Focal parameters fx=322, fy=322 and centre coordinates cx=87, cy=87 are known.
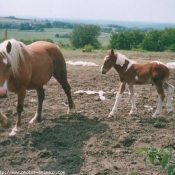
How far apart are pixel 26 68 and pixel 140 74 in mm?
2839

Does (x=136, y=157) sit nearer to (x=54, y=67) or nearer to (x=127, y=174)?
(x=127, y=174)

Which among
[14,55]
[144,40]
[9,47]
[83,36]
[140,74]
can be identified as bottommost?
[83,36]

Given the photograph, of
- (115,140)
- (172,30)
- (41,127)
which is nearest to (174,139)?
(115,140)

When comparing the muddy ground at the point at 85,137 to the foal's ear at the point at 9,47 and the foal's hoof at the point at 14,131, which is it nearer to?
the foal's hoof at the point at 14,131

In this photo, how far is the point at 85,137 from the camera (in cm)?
638

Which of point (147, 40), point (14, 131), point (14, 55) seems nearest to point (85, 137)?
point (14, 131)

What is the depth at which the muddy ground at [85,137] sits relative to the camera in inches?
201

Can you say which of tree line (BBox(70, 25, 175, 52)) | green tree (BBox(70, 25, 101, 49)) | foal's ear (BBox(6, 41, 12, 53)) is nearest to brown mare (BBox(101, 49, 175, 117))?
foal's ear (BBox(6, 41, 12, 53))

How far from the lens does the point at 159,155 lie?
276cm

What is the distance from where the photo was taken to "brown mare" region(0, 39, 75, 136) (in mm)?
5824

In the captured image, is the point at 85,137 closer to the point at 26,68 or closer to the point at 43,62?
the point at 26,68

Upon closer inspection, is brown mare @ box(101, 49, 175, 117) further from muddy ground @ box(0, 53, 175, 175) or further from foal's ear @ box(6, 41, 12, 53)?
foal's ear @ box(6, 41, 12, 53)

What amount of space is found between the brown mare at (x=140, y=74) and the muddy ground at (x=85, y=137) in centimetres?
48

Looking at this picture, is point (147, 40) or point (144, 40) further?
point (144, 40)
